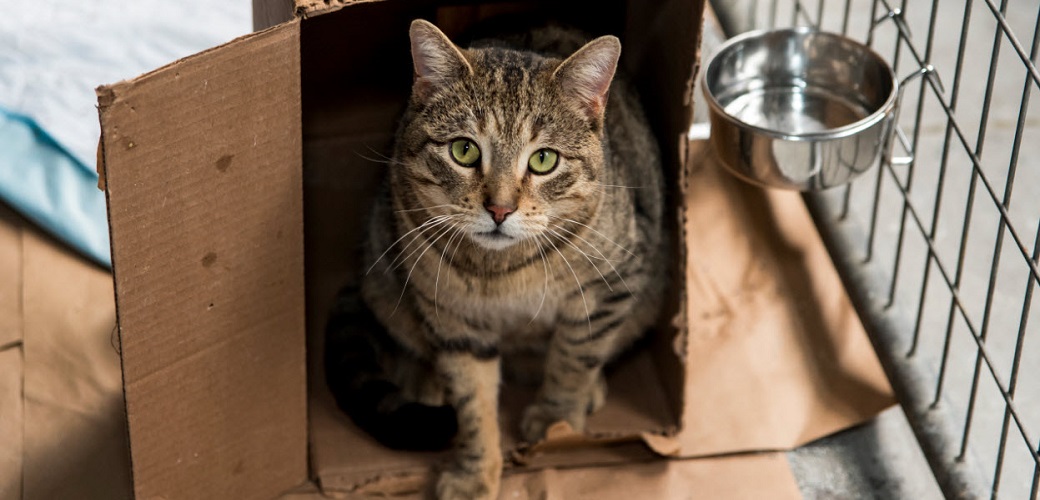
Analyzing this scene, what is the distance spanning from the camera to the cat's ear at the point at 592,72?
1.42m

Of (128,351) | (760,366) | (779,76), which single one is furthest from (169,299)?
(779,76)

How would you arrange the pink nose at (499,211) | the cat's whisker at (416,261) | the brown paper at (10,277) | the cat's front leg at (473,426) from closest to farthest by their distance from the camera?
the pink nose at (499,211) < the cat's whisker at (416,261) < the cat's front leg at (473,426) < the brown paper at (10,277)

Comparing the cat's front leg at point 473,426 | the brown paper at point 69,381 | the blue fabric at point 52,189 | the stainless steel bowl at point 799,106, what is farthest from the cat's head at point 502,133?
the blue fabric at point 52,189

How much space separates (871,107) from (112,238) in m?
1.26

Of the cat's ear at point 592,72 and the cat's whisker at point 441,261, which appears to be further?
the cat's whisker at point 441,261

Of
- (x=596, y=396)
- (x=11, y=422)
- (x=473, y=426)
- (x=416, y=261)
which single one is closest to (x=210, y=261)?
(x=416, y=261)

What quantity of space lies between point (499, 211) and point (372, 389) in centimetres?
49

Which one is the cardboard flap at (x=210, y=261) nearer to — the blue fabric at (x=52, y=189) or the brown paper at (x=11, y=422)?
the brown paper at (x=11, y=422)

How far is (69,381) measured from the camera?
1912 millimetres

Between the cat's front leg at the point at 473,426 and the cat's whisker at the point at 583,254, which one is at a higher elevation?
the cat's whisker at the point at 583,254

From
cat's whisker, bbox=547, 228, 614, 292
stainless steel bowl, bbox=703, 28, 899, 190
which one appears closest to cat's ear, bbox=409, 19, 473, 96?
cat's whisker, bbox=547, 228, 614, 292

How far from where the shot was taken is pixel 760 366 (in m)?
2.00

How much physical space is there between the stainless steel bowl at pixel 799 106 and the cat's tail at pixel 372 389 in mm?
637

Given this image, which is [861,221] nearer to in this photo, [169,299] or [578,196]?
[578,196]
